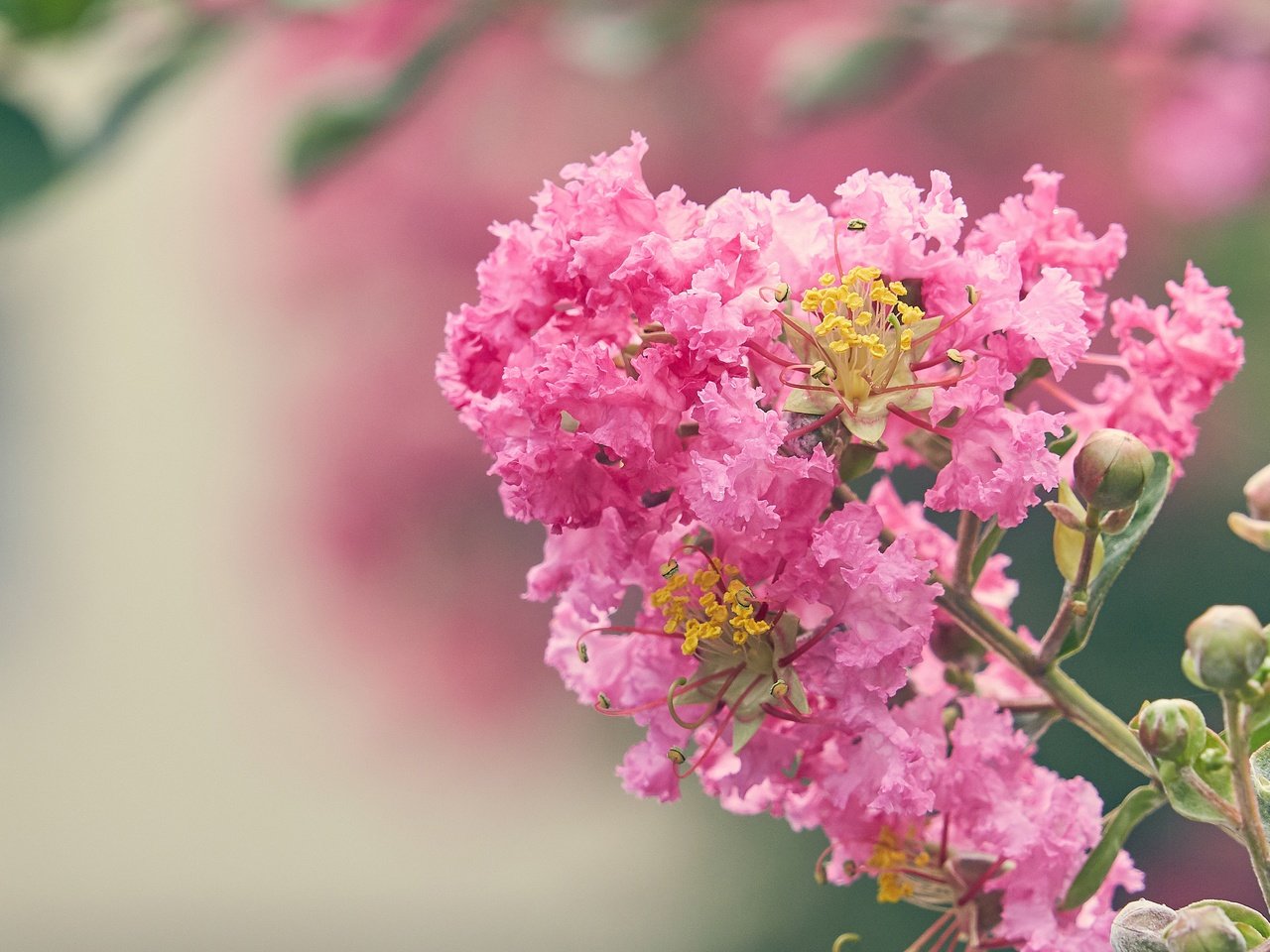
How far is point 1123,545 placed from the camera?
1.49 feet

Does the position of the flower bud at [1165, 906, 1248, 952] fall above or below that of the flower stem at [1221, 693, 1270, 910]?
below

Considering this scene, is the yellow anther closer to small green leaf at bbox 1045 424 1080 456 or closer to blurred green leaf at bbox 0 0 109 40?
→ small green leaf at bbox 1045 424 1080 456

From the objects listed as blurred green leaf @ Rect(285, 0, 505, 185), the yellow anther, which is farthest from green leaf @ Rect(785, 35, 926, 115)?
the yellow anther

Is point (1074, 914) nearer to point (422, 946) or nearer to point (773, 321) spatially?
point (773, 321)

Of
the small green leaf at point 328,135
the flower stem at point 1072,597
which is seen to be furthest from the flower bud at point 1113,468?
the small green leaf at point 328,135

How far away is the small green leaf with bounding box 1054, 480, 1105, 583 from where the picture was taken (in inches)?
17.9

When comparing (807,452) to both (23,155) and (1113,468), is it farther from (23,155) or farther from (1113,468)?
(23,155)

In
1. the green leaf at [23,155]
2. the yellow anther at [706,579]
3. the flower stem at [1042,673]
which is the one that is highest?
the green leaf at [23,155]

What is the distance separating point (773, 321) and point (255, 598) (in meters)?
1.45

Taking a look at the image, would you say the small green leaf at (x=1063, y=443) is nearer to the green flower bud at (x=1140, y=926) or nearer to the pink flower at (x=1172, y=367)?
the pink flower at (x=1172, y=367)

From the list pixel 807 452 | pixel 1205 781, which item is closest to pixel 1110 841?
pixel 1205 781

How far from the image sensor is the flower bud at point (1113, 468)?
0.42m

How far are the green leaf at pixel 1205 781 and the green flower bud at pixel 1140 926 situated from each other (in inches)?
1.0

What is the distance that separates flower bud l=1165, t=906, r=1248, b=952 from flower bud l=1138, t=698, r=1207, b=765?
0.04 metres
